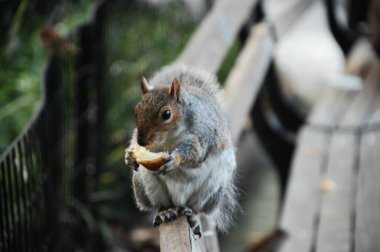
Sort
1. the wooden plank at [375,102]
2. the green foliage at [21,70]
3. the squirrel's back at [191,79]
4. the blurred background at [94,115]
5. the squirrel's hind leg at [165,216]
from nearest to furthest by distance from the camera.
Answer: the squirrel's hind leg at [165,216] < the squirrel's back at [191,79] < the blurred background at [94,115] < the wooden plank at [375,102] < the green foliage at [21,70]

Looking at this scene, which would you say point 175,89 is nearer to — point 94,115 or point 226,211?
point 226,211

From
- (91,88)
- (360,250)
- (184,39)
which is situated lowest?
(360,250)

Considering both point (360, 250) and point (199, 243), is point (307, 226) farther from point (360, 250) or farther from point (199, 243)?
point (199, 243)

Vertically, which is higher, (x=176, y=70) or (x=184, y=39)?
(x=184, y=39)

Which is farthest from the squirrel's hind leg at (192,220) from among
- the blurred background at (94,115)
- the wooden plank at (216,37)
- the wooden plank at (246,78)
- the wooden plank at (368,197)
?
the wooden plank at (368,197)

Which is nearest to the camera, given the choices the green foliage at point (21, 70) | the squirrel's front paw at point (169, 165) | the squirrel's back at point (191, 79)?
the squirrel's front paw at point (169, 165)

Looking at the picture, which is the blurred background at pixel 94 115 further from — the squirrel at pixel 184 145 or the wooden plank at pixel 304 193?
the squirrel at pixel 184 145

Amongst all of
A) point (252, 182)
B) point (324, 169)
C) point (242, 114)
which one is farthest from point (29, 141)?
point (252, 182)

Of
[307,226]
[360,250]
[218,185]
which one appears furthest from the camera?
[307,226]
